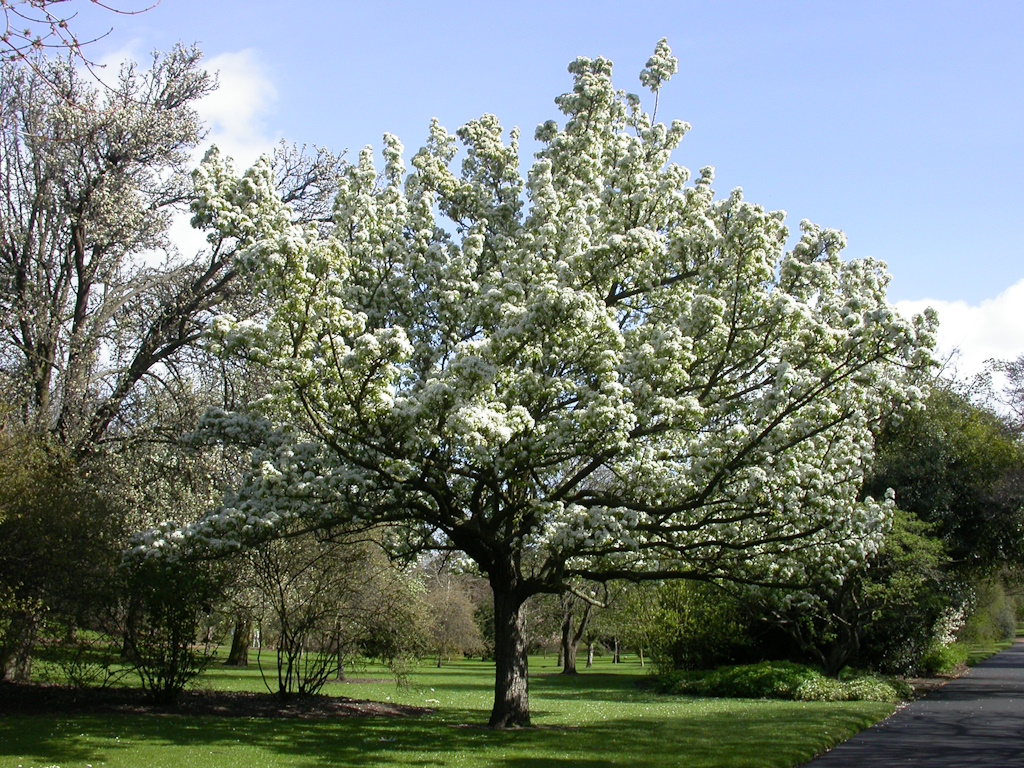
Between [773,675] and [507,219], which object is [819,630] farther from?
[507,219]

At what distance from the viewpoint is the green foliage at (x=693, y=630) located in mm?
31828

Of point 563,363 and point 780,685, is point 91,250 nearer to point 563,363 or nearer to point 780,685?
point 563,363

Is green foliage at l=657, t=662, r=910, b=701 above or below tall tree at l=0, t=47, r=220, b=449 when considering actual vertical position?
below

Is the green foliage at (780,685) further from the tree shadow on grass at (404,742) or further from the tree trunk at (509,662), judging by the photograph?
the tree trunk at (509,662)

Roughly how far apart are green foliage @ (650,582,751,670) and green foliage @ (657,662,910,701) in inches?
74.4

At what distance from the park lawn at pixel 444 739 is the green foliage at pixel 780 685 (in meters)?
3.92

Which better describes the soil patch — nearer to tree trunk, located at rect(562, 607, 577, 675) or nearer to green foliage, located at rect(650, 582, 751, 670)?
green foliage, located at rect(650, 582, 751, 670)

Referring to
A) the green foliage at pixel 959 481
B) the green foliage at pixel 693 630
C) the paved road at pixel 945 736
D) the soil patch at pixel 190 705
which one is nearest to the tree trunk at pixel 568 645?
the green foliage at pixel 693 630

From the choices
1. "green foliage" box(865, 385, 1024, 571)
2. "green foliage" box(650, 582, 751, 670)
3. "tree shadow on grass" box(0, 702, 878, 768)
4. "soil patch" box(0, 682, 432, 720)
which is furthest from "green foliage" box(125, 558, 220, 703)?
"green foliage" box(865, 385, 1024, 571)

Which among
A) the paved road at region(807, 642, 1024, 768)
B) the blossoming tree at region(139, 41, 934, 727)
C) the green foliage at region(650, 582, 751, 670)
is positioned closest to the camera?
the blossoming tree at region(139, 41, 934, 727)

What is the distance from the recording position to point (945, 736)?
16219mm

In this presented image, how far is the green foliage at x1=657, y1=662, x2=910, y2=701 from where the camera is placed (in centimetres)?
2473

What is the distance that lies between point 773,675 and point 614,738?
14.1m

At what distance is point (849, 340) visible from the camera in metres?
11.4
